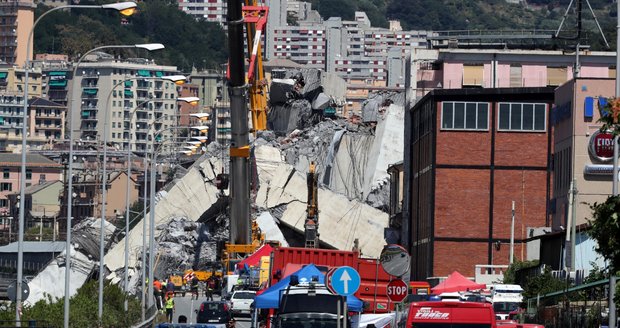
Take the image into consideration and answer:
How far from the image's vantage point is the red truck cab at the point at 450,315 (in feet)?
106

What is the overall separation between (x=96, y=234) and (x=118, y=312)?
6615 cm

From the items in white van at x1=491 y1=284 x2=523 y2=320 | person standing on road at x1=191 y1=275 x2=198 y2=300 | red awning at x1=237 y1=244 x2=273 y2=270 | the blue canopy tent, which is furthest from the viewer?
person standing on road at x1=191 y1=275 x2=198 y2=300

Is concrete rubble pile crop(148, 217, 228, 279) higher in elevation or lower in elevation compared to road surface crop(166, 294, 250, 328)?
higher

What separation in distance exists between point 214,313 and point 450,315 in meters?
31.0

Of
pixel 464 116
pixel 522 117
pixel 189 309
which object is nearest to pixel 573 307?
pixel 189 309

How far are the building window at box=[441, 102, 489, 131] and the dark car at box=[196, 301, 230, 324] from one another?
3727cm

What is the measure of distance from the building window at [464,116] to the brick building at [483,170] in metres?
0.06

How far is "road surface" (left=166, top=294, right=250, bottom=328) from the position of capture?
217ft

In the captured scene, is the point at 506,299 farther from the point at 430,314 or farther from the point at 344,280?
the point at 344,280

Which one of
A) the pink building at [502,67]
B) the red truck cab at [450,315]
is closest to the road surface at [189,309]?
the pink building at [502,67]

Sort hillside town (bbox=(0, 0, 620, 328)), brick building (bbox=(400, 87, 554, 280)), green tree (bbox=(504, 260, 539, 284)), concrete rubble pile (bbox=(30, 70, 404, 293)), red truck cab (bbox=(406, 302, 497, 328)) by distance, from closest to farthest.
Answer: red truck cab (bbox=(406, 302, 497, 328)), hillside town (bbox=(0, 0, 620, 328)), green tree (bbox=(504, 260, 539, 284)), brick building (bbox=(400, 87, 554, 280)), concrete rubble pile (bbox=(30, 70, 404, 293))

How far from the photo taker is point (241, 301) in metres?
68.1

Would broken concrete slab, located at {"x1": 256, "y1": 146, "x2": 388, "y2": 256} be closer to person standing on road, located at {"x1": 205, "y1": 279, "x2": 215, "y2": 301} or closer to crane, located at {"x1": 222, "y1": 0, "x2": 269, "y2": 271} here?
person standing on road, located at {"x1": 205, "y1": 279, "x2": 215, "y2": 301}

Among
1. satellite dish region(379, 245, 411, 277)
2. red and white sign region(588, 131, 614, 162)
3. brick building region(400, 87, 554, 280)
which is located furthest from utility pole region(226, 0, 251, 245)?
satellite dish region(379, 245, 411, 277)
